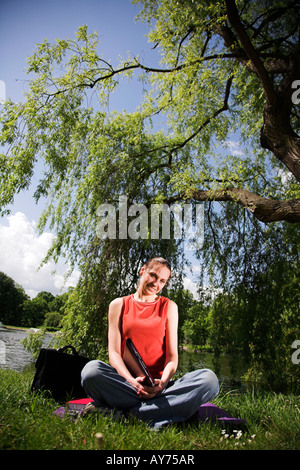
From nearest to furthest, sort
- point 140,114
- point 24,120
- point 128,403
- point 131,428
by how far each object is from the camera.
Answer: point 131,428
point 128,403
point 24,120
point 140,114

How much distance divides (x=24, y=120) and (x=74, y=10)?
163 cm

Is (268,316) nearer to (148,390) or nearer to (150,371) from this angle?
(150,371)

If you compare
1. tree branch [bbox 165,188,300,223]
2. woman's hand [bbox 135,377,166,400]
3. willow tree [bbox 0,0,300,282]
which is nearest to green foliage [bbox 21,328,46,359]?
willow tree [bbox 0,0,300,282]

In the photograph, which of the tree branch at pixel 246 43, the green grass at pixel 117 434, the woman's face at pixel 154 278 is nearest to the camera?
the green grass at pixel 117 434

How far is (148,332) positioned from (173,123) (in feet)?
16.5

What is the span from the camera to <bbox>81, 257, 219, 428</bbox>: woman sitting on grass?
191cm

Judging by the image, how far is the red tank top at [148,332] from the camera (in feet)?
6.94

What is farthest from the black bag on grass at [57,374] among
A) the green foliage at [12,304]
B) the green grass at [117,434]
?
the green foliage at [12,304]

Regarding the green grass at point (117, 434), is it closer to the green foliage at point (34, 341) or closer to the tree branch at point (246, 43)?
the green foliage at point (34, 341)

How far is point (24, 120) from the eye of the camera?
444cm

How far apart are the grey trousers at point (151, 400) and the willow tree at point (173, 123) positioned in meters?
2.58
